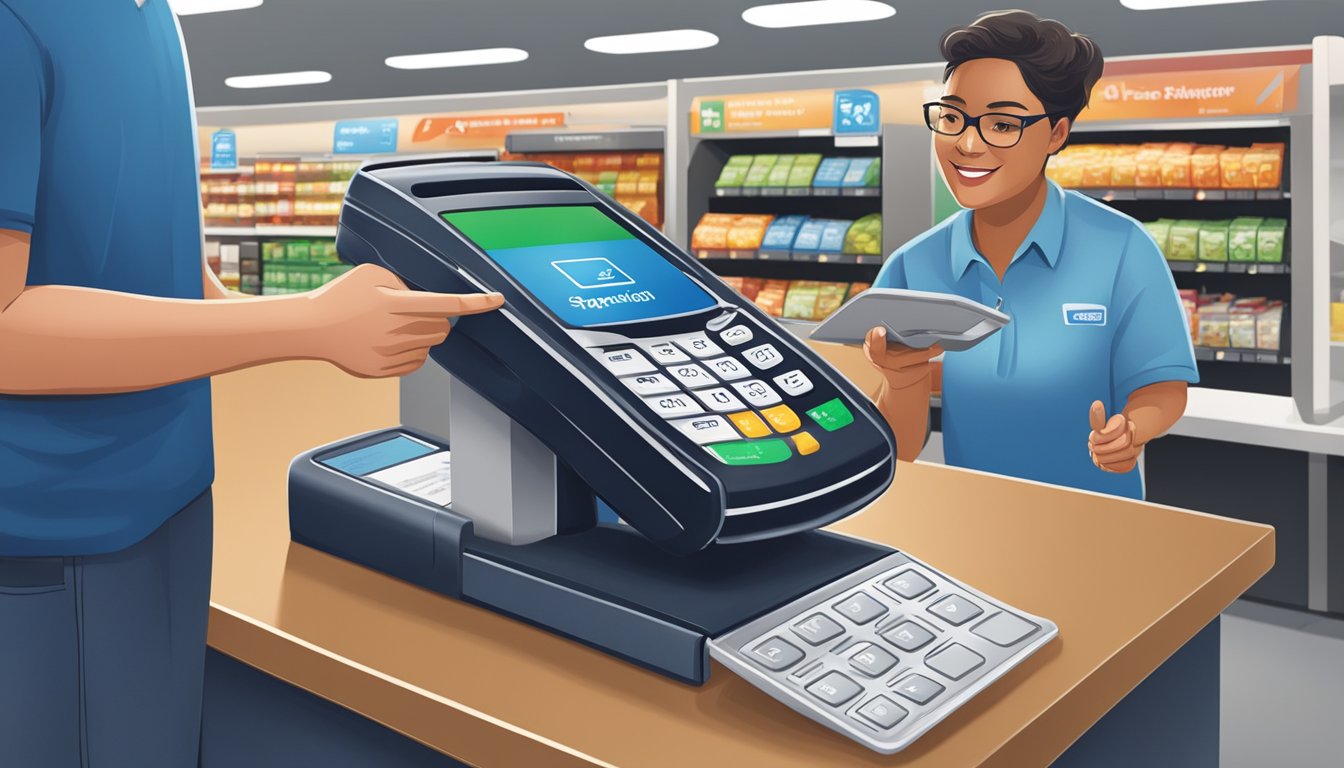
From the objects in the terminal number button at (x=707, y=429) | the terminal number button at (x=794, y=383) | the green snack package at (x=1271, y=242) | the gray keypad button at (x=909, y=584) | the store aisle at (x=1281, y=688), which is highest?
the green snack package at (x=1271, y=242)

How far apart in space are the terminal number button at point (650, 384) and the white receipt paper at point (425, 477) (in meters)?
0.25

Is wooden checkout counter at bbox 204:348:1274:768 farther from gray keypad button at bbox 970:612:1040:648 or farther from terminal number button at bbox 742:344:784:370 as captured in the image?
terminal number button at bbox 742:344:784:370

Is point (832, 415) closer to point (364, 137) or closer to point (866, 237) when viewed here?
point (866, 237)

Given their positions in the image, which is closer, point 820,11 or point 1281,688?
point 1281,688

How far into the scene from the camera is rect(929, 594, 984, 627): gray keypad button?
92 centimetres

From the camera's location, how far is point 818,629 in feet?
2.88

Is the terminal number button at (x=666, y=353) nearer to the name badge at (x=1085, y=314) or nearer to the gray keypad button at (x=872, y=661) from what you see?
Answer: the gray keypad button at (x=872, y=661)

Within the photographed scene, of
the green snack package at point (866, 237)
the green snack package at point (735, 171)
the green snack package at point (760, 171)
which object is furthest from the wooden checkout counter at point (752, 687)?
the green snack package at point (735, 171)

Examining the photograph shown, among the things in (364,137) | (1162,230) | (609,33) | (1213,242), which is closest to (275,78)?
(609,33)

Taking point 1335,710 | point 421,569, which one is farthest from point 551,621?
point 1335,710

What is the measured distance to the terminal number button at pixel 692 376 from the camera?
96 centimetres

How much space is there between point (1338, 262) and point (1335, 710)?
150 centimetres

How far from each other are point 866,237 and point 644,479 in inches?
206

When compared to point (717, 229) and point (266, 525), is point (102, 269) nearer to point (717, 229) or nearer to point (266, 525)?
point (266, 525)
